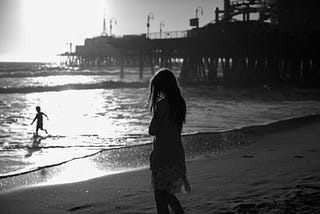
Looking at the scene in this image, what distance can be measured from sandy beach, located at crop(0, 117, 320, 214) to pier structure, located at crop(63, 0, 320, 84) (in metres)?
30.2

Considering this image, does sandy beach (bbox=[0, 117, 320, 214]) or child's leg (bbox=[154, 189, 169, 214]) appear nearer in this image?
child's leg (bbox=[154, 189, 169, 214])

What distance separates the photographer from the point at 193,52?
44.0 m

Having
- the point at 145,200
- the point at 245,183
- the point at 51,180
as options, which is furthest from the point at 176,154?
the point at 51,180

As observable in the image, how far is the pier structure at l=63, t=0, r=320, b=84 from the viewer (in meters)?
36.8

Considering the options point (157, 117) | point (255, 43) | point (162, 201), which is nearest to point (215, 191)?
point (162, 201)

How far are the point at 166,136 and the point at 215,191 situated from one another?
173cm

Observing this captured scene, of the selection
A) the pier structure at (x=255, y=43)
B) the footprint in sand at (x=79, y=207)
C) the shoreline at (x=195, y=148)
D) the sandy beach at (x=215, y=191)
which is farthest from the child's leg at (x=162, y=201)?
the pier structure at (x=255, y=43)

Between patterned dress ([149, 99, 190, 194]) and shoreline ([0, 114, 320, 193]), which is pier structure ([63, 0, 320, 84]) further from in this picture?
patterned dress ([149, 99, 190, 194])

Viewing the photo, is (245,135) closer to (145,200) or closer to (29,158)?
(29,158)

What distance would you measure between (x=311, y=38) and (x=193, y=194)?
106 feet

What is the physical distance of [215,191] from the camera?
526 cm

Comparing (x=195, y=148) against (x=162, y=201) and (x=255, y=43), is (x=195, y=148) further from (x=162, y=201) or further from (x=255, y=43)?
(x=255, y=43)

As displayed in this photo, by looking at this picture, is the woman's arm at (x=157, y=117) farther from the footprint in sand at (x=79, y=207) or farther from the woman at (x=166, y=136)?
the footprint in sand at (x=79, y=207)

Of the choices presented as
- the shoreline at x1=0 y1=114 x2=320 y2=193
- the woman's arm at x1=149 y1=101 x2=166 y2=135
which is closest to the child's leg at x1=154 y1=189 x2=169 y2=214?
the woman's arm at x1=149 y1=101 x2=166 y2=135
